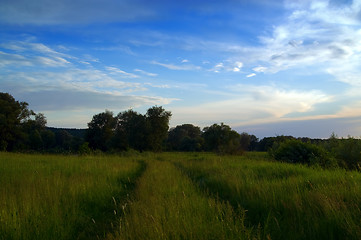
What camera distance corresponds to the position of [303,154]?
14766mm

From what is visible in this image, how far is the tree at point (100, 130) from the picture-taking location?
66.9 m

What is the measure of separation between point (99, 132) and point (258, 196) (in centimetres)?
6702

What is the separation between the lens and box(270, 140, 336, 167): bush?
1369 centimetres

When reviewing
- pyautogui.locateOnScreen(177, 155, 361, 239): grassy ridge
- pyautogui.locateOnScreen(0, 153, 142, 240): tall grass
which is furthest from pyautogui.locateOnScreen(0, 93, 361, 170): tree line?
pyautogui.locateOnScreen(0, 153, 142, 240): tall grass

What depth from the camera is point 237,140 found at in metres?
50.7

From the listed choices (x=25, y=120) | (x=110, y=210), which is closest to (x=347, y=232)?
(x=110, y=210)

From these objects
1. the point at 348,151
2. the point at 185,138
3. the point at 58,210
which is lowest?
the point at 185,138

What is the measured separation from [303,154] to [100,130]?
201 ft

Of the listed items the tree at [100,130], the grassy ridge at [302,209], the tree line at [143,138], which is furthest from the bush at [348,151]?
the tree at [100,130]

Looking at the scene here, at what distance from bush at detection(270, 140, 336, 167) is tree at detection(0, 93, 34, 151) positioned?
42959 millimetres

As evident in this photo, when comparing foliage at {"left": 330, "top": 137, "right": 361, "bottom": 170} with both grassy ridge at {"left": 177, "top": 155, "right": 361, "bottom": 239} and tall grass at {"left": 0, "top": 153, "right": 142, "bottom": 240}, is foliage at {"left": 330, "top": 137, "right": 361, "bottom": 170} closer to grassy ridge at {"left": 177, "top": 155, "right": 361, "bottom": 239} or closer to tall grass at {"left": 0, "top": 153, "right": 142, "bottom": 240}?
grassy ridge at {"left": 177, "top": 155, "right": 361, "bottom": 239}

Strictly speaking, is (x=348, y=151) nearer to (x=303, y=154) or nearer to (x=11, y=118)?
(x=303, y=154)

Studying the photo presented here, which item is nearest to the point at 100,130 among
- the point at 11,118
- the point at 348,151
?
the point at 11,118

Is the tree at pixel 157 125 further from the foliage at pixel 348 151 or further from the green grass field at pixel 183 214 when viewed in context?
the green grass field at pixel 183 214
